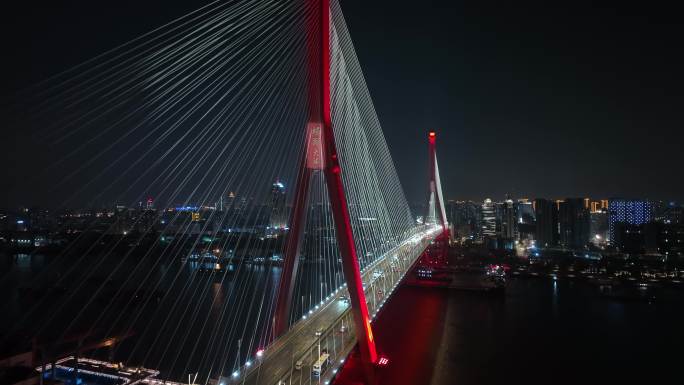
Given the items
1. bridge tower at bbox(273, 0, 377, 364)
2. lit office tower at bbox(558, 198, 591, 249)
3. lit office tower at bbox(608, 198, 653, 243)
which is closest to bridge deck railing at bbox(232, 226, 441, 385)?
bridge tower at bbox(273, 0, 377, 364)

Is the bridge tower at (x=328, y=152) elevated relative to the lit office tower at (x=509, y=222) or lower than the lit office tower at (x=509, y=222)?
elevated

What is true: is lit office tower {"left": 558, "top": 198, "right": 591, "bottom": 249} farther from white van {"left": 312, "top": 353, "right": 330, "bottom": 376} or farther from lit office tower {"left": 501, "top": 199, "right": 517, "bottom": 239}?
white van {"left": 312, "top": 353, "right": 330, "bottom": 376}

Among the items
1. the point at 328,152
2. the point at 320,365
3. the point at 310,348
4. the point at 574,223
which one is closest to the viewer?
the point at 320,365

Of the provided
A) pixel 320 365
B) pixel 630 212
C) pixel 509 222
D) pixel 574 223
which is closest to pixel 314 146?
pixel 320 365

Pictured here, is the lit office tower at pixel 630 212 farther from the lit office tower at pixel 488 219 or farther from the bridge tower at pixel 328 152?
the bridge tower at pixel 328 152

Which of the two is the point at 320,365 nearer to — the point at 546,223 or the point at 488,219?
the point at 546,223

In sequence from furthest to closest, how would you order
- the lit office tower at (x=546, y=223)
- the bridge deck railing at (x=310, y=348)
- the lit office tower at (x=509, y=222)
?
the lit office tower at (x=509, y=222) → the lit office tower at (x=546, y=223) → the bridge deck railing at (x=310, y=348)

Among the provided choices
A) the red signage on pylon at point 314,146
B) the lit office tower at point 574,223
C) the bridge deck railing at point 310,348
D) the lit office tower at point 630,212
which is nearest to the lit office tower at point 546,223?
the lit office tower at point 574,223
